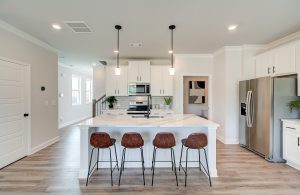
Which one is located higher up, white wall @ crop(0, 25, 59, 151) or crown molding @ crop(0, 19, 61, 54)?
crown molding @ crop(0, 19, 61, 54)

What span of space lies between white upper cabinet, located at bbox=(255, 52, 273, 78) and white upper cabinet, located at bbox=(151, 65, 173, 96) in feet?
8.20

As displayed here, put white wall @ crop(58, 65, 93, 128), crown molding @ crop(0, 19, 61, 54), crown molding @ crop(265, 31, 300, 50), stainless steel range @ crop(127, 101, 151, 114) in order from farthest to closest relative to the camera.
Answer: white wall @ crop(58, 65, 93, 128) → stainless steel range @ crop(127, 101, 151, 114) → crown molding @ crop(265, 31, 300, 50) → crown molding @ crop(0, 19, 61, 54)

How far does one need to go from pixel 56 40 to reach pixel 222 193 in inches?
184

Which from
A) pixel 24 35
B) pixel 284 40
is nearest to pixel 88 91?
pixel 24 35

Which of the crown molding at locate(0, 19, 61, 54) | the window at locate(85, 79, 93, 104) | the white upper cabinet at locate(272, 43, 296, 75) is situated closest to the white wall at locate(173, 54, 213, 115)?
the white upper cabinet at locate(272, 43, 296, 75)

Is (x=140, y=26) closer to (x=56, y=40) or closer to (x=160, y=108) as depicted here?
(x=56, y=40)

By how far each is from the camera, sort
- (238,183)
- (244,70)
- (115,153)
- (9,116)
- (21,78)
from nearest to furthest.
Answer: (238,183), (115,153), (9,116), (21,78), (244,70)

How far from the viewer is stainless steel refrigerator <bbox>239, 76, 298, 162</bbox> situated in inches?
140

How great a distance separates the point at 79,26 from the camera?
3.40 metres

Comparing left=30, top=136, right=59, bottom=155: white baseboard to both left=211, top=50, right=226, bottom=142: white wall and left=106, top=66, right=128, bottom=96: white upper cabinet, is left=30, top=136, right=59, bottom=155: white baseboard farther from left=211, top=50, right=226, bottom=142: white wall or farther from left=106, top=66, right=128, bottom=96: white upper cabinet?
left=211, top=50, right=226, bottom=142: white wall

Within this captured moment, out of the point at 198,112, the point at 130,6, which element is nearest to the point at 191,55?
the point at 198,112

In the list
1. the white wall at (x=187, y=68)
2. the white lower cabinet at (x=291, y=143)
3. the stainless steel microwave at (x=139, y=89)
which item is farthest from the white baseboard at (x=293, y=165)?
the stainless steel microwave at (x=139, y=89)

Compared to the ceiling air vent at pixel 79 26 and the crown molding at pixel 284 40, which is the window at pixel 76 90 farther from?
the crown molding at pixel 284 40

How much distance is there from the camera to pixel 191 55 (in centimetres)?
561
